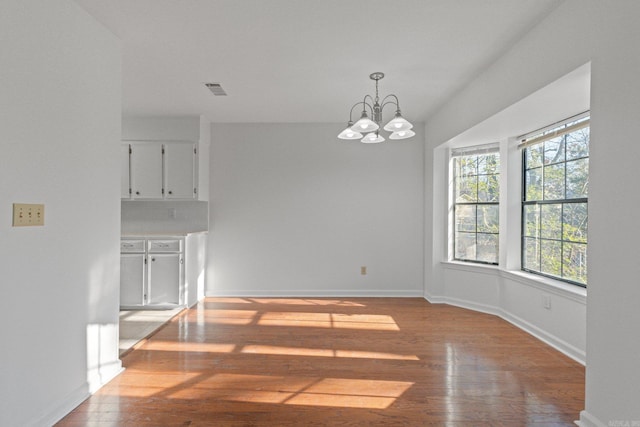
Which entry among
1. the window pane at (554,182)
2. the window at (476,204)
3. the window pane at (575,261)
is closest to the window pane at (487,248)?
the window at (476,204)

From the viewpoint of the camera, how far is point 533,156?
4.02 meters

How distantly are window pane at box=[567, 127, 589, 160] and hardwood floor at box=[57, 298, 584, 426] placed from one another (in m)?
1.76

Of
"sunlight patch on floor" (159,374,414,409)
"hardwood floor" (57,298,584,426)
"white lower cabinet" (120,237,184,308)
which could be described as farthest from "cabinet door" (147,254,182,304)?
"sunlight patch on floor" (159,374,414,409)

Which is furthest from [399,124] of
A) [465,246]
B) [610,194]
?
[465,246]

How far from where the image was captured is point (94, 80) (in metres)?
2.45

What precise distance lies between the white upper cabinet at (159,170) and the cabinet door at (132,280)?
90 centimetres

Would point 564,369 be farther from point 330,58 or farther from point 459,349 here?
point 330,58

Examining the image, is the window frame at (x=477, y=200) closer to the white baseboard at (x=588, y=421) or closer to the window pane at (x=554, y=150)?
the window pane at (x=554, y=150)

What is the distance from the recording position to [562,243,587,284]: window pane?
327 centimetres

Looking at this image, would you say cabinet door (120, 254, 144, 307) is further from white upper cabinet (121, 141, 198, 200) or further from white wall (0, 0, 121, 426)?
white wall (0, 0, 121, 426)

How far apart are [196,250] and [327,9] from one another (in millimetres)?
3531

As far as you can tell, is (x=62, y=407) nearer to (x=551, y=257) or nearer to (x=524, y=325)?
(x=524, y=325)

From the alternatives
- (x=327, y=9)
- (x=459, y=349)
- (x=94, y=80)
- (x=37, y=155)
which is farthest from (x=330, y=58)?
(x=459, y=349)

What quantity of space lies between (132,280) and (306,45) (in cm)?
346
